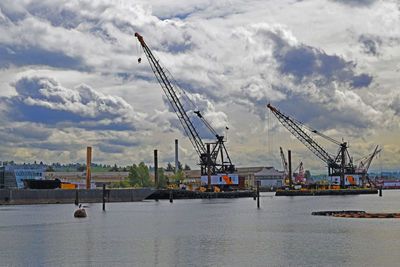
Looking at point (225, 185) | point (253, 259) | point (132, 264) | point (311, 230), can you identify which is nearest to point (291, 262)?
point (253, 259)

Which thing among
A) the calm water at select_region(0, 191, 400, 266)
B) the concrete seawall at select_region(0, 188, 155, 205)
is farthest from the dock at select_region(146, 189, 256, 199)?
the calm water at select_region(0, 191, 400, 266)

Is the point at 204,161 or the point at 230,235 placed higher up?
the point at 204,161

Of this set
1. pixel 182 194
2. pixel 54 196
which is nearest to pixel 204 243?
pixel 54 196

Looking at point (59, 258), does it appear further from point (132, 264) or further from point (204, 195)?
point (204, 195)

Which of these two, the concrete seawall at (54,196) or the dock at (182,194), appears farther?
the dock at (182,194)

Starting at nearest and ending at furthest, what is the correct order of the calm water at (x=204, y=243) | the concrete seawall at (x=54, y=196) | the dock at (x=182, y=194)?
the calm water at (x=204, y=243) < the concrete seawall at (x=54, y=196) < the dock at (x=182, y=194)

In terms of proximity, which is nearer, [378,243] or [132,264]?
[132,264]

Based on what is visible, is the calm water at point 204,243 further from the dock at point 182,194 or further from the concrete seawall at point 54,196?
the dock at point 182,194

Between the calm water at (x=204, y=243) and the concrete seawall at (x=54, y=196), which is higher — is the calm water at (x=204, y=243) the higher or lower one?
the lower one

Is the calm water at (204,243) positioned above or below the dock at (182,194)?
below

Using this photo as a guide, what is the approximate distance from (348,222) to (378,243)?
71.7 ft

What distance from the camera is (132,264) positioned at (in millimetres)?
36688

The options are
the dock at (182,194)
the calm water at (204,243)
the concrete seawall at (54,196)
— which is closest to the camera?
the calm water at (204,243)

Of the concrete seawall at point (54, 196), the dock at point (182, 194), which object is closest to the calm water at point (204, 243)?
the concrete seawall at point (54, 196)
